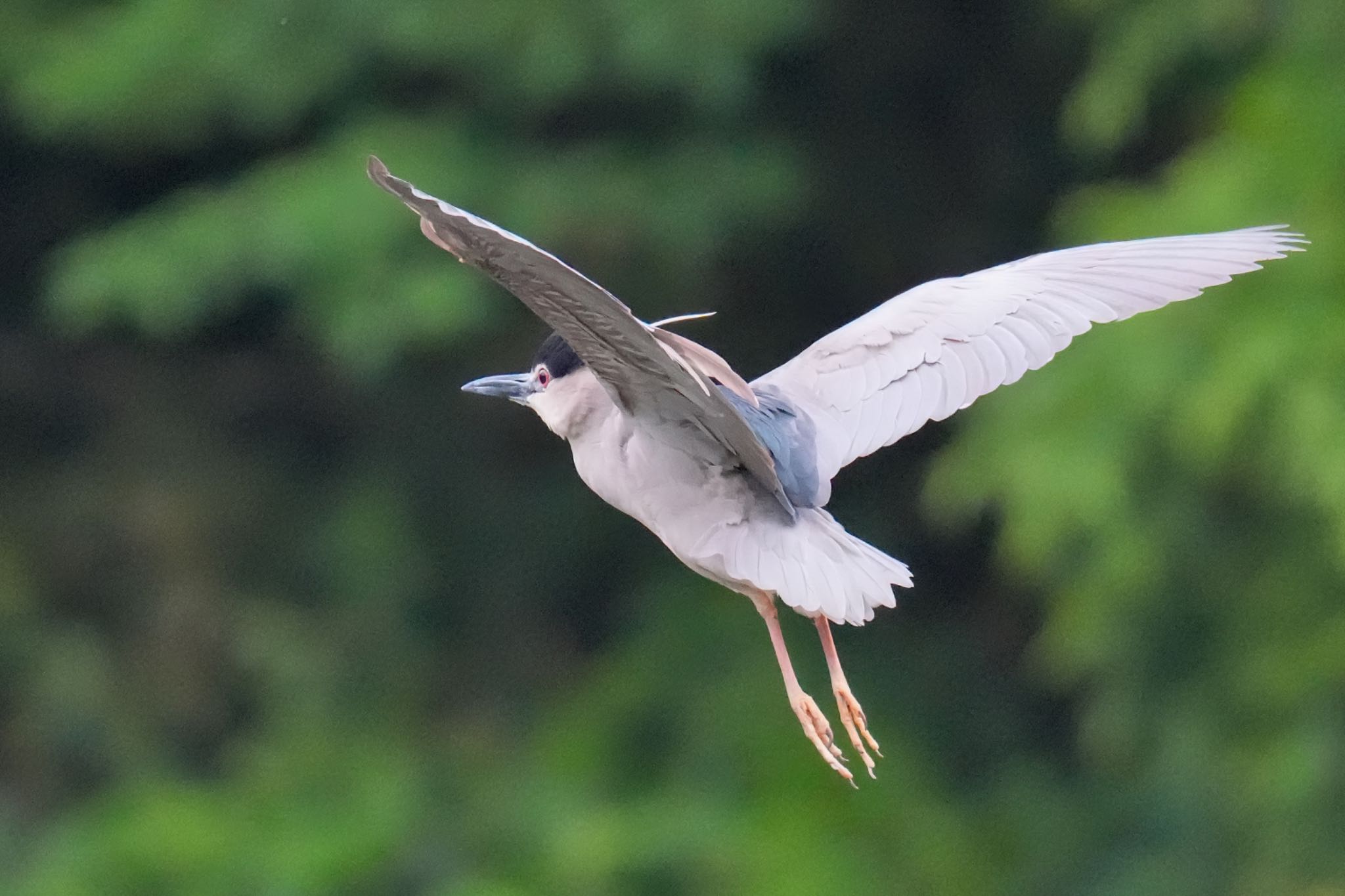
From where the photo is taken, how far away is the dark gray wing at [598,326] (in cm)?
183

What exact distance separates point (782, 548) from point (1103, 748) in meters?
3.36

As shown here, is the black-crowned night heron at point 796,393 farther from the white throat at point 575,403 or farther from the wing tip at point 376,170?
the wing tip at point 376,170

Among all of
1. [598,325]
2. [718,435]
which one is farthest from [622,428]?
[598,325]

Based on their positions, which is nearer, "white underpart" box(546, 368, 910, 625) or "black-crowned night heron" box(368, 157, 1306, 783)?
"black-crowned night heron" box(368, 157, 1306, 783)

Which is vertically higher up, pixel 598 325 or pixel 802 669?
pixel 598 325

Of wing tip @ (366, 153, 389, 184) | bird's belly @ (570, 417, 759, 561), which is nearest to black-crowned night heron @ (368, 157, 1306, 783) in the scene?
bird's belly @ (570, 417, 759, 561)

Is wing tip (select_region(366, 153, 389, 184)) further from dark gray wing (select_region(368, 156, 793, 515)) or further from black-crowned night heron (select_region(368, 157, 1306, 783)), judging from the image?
black-crowned night heron (select_region(368, 157, 1306, 783))

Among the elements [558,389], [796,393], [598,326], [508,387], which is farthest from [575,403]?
[598,326]

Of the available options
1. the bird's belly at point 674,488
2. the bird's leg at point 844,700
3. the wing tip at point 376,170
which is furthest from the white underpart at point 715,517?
the wing tip at point 376,170

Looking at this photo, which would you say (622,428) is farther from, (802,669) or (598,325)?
(802,669)

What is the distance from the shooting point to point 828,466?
8.22 feet

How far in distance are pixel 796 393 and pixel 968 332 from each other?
245mm

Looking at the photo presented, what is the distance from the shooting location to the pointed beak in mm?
2652

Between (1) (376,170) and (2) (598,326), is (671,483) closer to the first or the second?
(2) (598,326)
